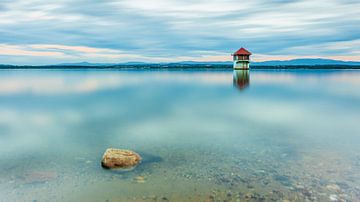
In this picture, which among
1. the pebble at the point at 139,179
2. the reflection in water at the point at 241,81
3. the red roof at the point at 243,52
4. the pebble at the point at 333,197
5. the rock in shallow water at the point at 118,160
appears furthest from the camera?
the red roof at the point at 243,52

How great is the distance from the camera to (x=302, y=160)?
9172 millimetres

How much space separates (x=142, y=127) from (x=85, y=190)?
25.0ft

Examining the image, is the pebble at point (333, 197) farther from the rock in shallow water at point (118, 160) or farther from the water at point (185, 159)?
the rock in shallow water at point (118, 160)

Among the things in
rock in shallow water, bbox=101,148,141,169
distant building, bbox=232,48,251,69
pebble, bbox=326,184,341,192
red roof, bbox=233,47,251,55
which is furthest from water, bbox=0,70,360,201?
distant building, bbox=232,48,251,69

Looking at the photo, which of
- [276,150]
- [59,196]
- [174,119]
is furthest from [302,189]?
[174,119]

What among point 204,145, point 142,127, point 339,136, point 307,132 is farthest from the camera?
point 142,127

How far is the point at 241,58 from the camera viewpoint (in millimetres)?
81562

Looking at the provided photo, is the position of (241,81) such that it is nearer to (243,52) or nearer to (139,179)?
(243,52)

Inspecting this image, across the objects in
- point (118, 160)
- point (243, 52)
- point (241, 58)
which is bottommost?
point (118, 160)

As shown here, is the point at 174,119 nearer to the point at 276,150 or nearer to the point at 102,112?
the point at 102,112

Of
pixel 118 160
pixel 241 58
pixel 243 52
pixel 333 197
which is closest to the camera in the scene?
pixel 333 197

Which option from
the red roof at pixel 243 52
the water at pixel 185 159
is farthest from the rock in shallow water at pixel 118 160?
the red roof at pixel 243 52

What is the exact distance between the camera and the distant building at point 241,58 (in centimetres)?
7896

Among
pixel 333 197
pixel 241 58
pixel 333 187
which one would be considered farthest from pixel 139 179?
pixel 241 58
